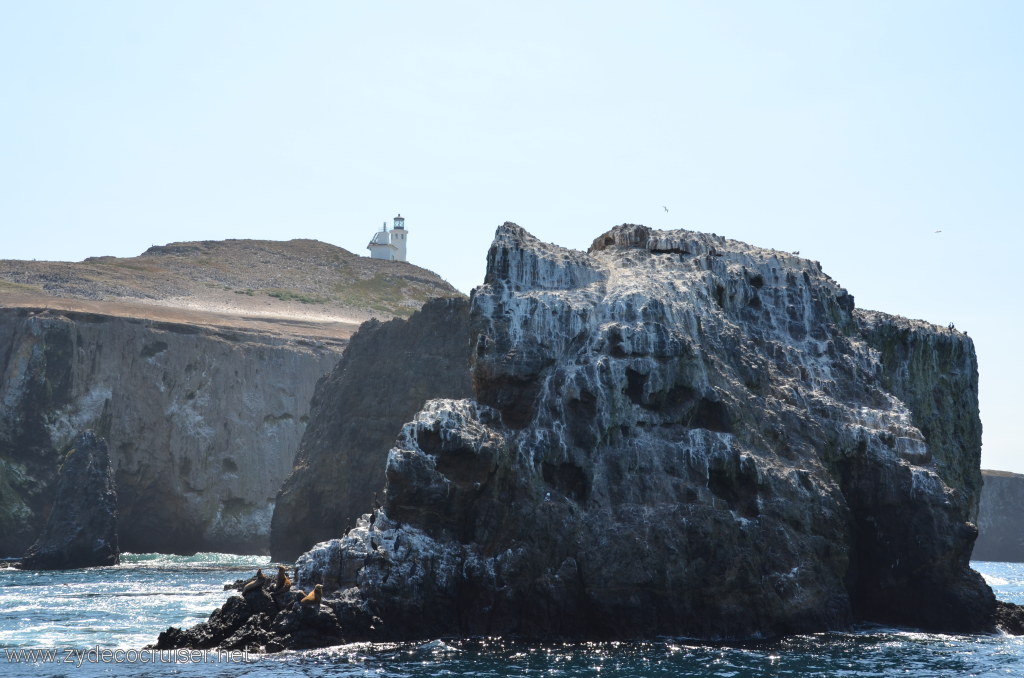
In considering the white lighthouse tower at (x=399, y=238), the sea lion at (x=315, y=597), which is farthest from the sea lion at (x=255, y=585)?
the white lighthouse tower at (x=399, y=238)

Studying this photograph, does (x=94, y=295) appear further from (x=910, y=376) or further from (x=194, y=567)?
(x=910, y=376)

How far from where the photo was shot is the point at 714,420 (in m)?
51.1

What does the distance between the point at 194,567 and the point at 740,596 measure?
4743 cm

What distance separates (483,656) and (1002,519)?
153160 millimetres

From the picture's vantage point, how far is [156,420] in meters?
101

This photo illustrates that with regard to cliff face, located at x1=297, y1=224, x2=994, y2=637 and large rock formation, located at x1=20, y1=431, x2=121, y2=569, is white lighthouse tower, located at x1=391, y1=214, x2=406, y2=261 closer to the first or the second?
large rock formation, located at x1=20, y1=431, x2=121, y2=569

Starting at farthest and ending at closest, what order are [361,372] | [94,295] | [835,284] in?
[94,295], [361,372], [835,284]

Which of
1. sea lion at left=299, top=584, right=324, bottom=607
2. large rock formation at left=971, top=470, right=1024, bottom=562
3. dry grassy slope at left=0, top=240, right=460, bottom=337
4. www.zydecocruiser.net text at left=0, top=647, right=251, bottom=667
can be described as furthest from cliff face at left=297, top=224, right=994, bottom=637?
large rock formation at left=971, top=470, right=1024, bottom=562

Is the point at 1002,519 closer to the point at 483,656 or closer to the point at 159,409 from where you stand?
the point at 159,409

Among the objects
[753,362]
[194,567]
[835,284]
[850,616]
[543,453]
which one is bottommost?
[194,567]

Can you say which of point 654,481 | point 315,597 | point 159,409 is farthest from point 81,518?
point 654,481

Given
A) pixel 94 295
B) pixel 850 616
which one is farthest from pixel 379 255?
pixel 850 616

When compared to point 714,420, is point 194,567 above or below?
below

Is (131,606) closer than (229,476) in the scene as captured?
Yes
